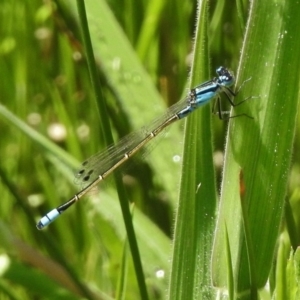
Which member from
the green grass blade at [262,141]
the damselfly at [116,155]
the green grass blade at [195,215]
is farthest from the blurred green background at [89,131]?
the green grass blade at [262,141]

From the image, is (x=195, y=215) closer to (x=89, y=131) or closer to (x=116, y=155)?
(x=116, y=155)

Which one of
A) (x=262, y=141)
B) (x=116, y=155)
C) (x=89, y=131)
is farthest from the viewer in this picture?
(x=89, y=131)

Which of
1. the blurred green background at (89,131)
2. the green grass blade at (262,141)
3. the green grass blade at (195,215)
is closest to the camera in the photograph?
the green grass blade at (262,141)

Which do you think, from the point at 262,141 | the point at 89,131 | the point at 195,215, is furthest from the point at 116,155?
the point at 262,141

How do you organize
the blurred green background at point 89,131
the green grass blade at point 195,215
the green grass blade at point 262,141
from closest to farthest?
the green grass blade at point 262,141, the green grass blade at point 195,215, the blurred green background at point 89,131

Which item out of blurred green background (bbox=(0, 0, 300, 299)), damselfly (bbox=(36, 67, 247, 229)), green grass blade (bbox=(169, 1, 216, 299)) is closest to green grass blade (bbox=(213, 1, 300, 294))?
green grass blade (bbox=(169, 1, 216, 299))

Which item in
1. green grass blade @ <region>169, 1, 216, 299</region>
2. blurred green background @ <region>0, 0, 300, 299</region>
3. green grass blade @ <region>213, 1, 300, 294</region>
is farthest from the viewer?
blurred green background @ <region>0, 0, 300, 299</region>

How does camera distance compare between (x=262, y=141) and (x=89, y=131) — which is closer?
(x=262, y=141)

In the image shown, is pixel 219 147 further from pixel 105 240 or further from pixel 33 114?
pixel 33 114

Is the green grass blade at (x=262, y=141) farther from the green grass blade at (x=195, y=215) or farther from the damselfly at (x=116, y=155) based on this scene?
the damselfly at (x=116, y=155)

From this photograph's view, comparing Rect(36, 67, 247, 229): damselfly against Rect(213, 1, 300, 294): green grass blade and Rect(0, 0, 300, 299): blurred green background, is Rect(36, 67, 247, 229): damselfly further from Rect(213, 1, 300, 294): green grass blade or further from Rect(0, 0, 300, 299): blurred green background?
Rect(213, 1, 300, 294): green grass blade

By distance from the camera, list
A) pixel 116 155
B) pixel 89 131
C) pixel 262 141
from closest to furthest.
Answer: pixel 262 141 → pixel 116 155 → pixel 89 131

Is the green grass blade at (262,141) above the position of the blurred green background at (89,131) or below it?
below

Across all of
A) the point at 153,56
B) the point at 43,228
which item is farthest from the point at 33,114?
the point at 43,228
